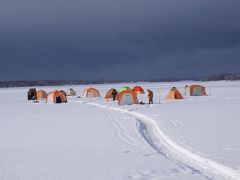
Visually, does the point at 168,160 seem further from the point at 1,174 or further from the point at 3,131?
the point at 3,131

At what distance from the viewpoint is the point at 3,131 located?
16.0 meters

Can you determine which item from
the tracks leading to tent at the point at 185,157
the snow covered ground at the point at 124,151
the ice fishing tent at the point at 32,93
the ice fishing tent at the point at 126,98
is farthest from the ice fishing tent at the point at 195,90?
the tracks leading to tent at the point at 185,157

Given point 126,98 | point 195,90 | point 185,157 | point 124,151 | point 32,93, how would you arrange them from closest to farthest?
point 185,157 < point 124,151 < point 126,98 < point 195,90 < point 32,93

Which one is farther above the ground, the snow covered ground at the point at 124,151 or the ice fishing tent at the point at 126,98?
the ice fishing tent at the point at 126,98

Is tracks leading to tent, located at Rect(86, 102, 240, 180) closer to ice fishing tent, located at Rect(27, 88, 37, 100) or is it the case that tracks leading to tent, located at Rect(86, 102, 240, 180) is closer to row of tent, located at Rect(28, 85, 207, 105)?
row of tent, located at Rect(28, 85, 207, 105)

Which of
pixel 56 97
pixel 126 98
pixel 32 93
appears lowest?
pixel 126 98

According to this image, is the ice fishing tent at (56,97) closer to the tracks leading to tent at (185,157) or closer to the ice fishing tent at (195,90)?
the ice fishing tent at (195,90)

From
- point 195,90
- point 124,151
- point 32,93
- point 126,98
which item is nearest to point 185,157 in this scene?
point 124,151

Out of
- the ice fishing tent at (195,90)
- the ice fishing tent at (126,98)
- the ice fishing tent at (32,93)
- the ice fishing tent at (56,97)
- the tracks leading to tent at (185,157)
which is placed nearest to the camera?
the tracks leading to tent at (185,157)

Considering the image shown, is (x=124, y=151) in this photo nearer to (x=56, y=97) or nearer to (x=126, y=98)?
(x=126, y=98)

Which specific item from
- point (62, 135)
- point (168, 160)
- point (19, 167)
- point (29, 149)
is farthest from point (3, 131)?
point (168, 160)

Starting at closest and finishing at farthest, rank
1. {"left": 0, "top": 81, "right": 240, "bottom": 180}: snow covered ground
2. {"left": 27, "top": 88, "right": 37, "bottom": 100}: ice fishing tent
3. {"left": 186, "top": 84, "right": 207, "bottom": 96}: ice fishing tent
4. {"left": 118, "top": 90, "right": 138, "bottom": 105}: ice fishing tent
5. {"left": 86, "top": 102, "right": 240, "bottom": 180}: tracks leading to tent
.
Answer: {"left": 86, "top": 102, "right": 240, "bottom": 180}: tracks leading to tent → {"left": 0, "top": 81, "right": 240, "bottom": 180}: snow covered ground → {"left": 118, "top": 90, "right": 138, "bottom": 105}: ice fishing tent → {"left": 186, "top": 84, "right": 207, "bottom": 96}: ice fishing tent → {"left": 27, "top": 88, "right": 37, "bottom": 100}: ice fishing tent

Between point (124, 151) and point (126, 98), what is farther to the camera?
point (126, 98)

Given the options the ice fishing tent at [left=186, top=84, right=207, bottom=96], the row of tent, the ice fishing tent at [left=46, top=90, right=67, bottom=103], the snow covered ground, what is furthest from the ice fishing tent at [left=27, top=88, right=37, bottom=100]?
the snow covered ground
